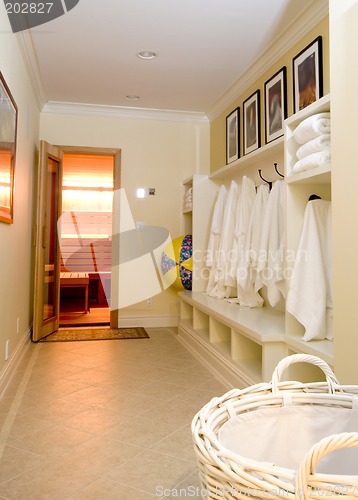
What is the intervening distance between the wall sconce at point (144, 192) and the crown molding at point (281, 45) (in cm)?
142

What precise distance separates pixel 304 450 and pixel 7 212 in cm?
251

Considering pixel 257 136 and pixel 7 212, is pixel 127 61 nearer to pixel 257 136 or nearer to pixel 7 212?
pixel 257 136

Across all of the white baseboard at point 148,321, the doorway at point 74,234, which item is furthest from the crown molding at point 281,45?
the white baseboard at point 148,321

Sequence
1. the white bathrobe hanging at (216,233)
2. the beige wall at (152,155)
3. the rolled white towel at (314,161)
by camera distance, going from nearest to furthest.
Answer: the rolled white towel at (314,161), the white bathrobe hanging at (216,233), the beige wall at (152,155)

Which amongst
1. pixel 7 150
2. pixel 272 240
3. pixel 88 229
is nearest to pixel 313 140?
pixel 272 240

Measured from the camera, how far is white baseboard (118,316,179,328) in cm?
515

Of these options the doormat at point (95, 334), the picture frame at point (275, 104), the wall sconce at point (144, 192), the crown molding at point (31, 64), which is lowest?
the doormat at point (95, 334)

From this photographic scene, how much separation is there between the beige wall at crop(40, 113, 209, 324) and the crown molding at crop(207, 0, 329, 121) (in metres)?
0.86

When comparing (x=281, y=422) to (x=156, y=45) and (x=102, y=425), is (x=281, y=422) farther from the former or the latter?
(x=156, y=45)

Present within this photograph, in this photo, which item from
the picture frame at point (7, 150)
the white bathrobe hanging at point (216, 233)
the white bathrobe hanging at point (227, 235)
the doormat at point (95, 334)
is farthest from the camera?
the doormat at point (95, 334)

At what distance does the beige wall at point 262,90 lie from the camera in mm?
2887

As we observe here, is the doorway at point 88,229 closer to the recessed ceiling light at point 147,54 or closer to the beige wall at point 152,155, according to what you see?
the beige wall at point 152,155

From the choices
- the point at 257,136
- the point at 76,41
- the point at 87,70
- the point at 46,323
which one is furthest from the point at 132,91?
the point at 46,323

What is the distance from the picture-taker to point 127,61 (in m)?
3.85
